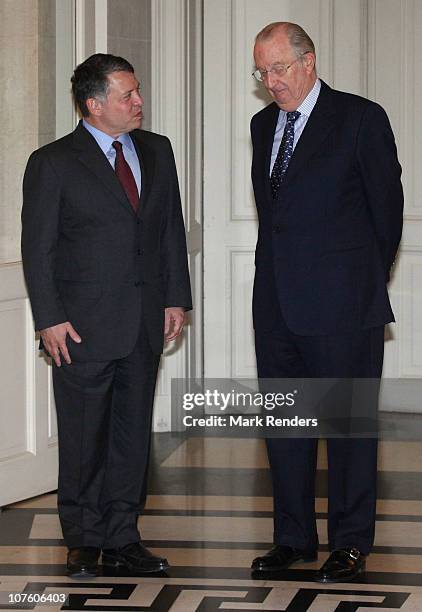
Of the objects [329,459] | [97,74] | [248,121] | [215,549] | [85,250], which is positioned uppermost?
[248,121]

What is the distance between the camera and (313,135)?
349 cm

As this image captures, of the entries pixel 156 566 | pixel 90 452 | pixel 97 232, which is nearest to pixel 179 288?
pixel 97 232

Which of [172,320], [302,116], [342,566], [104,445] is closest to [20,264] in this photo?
[172,320]

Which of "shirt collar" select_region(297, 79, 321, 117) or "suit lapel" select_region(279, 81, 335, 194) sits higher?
"shirt collar" select_region(297, 79, 321, 117)

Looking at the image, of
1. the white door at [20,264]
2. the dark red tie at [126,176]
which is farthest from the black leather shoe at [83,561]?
the dark red tie at [126,176]

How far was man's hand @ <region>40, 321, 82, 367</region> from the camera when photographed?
3469 mm

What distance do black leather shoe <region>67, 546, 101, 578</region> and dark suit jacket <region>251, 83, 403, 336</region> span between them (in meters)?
0.91

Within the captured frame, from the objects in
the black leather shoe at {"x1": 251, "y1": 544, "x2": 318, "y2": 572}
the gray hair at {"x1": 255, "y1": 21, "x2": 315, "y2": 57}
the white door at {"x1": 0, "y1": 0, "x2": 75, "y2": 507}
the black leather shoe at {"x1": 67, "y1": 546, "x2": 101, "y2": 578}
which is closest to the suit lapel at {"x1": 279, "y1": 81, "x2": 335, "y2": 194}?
the gray hair at {"x1": 255, "y1": 21, "x2": 315, "y2": 57}

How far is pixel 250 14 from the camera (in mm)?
5977

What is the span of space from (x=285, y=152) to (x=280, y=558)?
4.02ft

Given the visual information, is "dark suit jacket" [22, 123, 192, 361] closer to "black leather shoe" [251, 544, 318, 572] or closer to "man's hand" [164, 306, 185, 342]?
"man's hand" [164, 306, 185, 342]

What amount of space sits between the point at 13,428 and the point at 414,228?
2.58m

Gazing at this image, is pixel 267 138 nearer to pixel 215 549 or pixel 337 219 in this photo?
pixel 337 219

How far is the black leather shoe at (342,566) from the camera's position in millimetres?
3512
